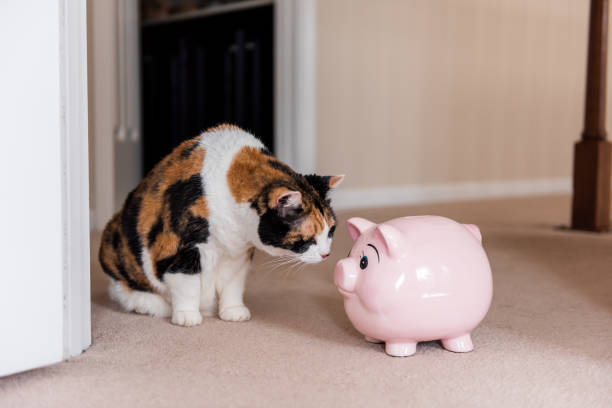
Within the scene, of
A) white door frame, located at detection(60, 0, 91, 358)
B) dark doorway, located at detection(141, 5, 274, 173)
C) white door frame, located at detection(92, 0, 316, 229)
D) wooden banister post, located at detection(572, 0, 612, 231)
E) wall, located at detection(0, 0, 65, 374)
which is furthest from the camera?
dark doorway, located at detection(141, 5, 274, 173)

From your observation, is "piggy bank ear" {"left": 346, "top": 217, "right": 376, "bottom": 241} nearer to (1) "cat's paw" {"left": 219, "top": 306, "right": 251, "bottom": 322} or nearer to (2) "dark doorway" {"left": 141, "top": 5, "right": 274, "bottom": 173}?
(1) "cat's paw" {"left": 219, "top": 306, "right": 251, "bottom": 322}

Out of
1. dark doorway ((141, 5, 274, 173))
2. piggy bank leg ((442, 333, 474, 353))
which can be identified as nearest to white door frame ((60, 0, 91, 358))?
piggy bank leg ((442, 333, 474, 353))

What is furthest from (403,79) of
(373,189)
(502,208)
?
(502,208)

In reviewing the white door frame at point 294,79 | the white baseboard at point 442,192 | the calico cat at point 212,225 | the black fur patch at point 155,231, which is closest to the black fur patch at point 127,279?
the calico cat at point 212,225

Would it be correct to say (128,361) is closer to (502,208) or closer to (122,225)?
(122,225)

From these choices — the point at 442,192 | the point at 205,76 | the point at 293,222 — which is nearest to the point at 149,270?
the point at 293,222

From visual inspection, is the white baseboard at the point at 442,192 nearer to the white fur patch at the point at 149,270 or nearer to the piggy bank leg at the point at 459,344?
the white fur patch at the point at 149,270

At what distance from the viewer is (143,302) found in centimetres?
130

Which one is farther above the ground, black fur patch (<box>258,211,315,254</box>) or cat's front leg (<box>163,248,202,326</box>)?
black fur patch (<box>258,211,315,254</box>)

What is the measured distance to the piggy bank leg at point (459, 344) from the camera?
1.08 m

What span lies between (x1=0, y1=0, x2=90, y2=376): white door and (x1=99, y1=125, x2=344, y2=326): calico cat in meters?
0.24

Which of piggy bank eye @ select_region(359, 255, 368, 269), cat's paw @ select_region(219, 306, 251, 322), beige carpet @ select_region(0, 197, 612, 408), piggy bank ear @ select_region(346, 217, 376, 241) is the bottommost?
beige carpet @ select_region(0, 197, 612, 408)

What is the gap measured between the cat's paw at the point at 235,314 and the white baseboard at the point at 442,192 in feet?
6.34

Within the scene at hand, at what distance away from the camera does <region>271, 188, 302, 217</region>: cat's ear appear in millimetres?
1105
